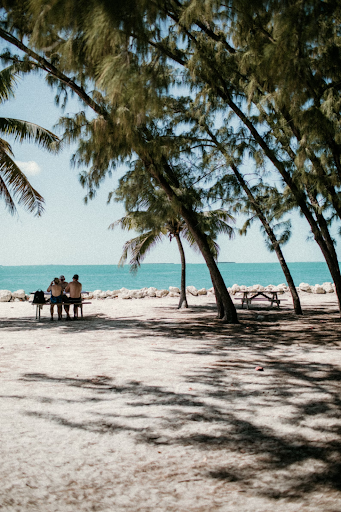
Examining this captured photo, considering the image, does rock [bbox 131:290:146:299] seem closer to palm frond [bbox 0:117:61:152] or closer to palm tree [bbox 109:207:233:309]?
palm tree [bbox 109:207:233:309]

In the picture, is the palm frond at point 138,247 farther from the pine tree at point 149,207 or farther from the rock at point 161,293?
the rock at point 161,293

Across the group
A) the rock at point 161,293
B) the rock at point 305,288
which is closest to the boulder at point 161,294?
the rock at point 161,293

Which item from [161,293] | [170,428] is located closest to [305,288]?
[161,293]

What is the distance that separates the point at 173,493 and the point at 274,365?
4.14 m

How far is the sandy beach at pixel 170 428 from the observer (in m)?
2.92

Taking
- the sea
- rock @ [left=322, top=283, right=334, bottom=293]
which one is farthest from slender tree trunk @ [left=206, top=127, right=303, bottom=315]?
the sea

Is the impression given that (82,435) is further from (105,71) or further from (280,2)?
(280,2)

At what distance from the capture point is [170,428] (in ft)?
13.4

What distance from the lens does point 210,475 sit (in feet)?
10.4

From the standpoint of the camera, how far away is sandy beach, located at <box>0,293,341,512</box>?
2921 mm

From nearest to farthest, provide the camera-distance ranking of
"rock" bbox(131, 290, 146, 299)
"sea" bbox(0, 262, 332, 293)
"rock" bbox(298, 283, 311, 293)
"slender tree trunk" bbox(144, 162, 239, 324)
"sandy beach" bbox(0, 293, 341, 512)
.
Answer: "sandy beach" bbox(0, 293, 341, 512) → "slender tree trunk" bbox(144, 162, 239, 324) → "rock" bbox(131, 290, 146, 299) → "rock" bbox(298, 283, 311, 293) → "sea" bbox(0, 262, 332, 293)

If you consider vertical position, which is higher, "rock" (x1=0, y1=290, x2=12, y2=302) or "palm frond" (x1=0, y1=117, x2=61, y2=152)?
"palm frond" (x1=0, y1=117, x2=61, y2=152)

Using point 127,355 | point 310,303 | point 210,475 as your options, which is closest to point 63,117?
point 127,355

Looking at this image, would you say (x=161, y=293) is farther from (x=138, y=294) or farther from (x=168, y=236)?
(x=168, y=236)
